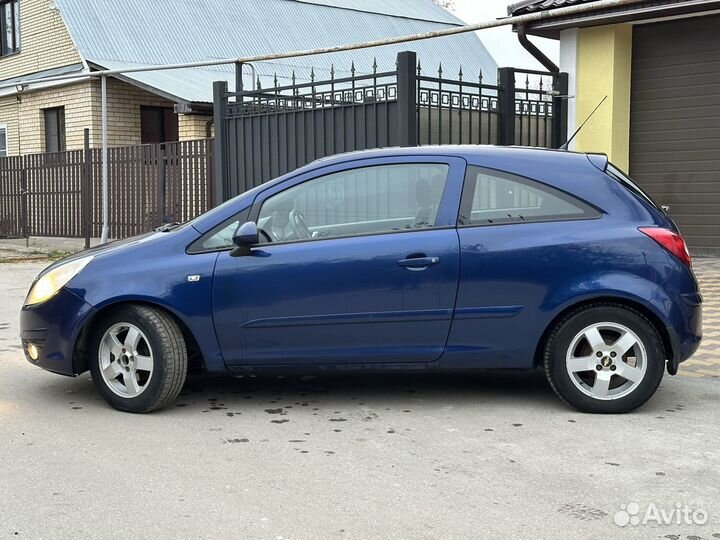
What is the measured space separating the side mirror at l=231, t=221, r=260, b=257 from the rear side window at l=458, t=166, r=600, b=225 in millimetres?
1196

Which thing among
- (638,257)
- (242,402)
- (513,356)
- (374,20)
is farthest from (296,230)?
(374,20)

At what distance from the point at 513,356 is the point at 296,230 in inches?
57.9

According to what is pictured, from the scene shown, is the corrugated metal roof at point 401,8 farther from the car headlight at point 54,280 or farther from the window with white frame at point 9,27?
the car headlight at point 54,280

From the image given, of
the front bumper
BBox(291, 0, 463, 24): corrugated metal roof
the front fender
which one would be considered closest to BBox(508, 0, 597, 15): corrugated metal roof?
the front fender

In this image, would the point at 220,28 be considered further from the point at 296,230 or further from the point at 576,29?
the point at 296,230

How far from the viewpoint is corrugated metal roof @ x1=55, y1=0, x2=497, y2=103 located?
1844 cm

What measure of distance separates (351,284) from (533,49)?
28.3ft

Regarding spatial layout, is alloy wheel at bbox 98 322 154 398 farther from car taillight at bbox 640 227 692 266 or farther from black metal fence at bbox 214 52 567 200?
Result: black metal fence at bbox 214 52 567 200

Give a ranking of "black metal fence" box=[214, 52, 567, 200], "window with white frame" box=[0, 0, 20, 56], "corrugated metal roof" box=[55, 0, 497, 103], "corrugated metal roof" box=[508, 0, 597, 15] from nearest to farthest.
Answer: "black metal fence" box=[214, 52, 567, 200], "corrugated metal roof" box=[508, 0, 597, 15], "corrugated metal roof" box=[55, 0, 497, 103], "window with white frame" box=[0, 0, 20, 56]

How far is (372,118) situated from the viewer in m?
10.3

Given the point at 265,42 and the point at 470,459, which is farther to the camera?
the point at 265,42

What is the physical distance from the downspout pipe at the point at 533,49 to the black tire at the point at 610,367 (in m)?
7.85

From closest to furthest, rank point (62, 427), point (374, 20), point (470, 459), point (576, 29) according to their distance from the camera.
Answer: point (470, 459) → point (62, 427) → point (576, 29) → point (374, 20)

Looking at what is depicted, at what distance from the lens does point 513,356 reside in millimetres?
5062
